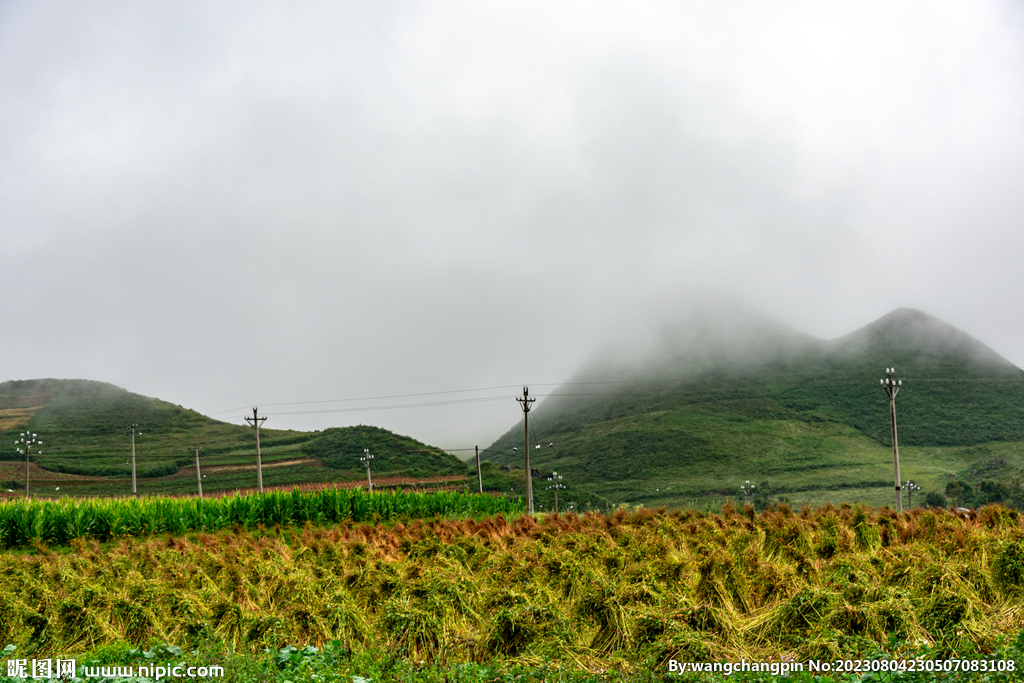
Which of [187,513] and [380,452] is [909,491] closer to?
[187,513]

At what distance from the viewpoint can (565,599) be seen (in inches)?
332

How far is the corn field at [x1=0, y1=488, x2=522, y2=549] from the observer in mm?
15336

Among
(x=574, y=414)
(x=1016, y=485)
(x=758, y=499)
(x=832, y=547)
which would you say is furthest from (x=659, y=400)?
(x=832, y=547)

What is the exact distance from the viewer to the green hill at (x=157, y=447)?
83.4 m

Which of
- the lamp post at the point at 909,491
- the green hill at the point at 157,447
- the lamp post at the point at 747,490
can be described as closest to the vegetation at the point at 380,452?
the green hill at the point at 157,447

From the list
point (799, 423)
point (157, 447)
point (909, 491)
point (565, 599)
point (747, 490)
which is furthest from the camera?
point (799, 423)

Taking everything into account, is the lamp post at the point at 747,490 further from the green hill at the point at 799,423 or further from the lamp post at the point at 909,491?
the lamp post at the point at 909,491

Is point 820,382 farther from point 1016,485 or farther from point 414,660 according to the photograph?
point 414,660

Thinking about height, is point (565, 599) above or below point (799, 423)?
above

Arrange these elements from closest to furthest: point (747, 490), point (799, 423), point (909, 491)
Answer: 1. point (909, 491)
2. point (747, 490)
3. point (799, 423)

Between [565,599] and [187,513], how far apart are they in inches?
517

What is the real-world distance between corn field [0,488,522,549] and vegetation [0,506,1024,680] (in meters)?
4.10

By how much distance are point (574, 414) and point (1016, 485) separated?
340ft

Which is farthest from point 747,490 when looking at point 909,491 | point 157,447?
point 157,447
